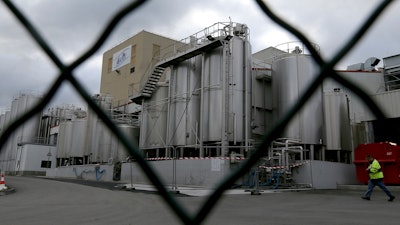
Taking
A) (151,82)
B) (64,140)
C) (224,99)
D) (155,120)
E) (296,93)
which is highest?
(151,82)

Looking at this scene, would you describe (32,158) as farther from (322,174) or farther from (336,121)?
(322,174)

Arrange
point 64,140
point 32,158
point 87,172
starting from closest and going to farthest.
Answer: point 87,172 → point 64,140 → point 32,158

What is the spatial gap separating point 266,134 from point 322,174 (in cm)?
1626

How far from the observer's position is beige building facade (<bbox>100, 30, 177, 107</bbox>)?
33875mm

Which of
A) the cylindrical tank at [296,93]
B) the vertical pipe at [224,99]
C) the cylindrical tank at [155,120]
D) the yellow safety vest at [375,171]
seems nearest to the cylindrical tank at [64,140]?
the cylindrical tank at [155,120]

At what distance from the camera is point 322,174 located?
1594 centimetres

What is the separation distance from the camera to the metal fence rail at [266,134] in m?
0.73

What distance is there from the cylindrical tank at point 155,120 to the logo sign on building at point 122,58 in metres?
14.6

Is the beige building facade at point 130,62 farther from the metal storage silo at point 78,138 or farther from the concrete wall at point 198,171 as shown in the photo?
the concrete wall at point 198,171

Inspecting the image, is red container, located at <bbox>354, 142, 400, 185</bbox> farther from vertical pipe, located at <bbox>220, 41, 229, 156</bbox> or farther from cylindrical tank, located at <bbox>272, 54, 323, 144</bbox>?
vertical pipe, located at <bbox>220, 41, 229, 156</bbox>

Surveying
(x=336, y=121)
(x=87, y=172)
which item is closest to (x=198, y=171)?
(x=336, y=121)

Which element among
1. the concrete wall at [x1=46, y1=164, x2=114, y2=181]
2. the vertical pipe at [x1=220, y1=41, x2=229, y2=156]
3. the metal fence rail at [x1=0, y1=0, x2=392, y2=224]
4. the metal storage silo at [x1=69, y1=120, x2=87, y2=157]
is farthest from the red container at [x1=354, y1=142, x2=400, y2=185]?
the metal storage silo at [x1=69, y1=120, x2=87, y2=157]

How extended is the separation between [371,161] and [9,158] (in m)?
37.6

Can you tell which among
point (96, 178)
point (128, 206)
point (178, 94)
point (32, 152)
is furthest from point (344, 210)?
point (32, 152)
